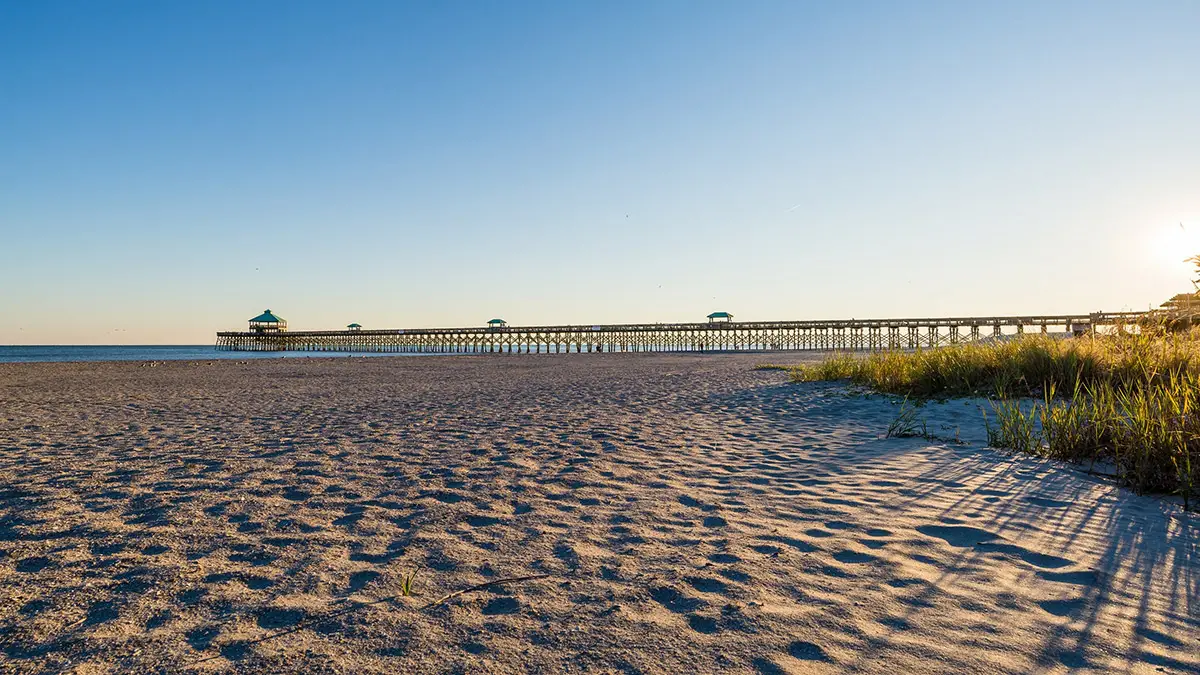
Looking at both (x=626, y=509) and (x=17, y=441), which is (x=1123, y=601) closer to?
(x=626, y=509)

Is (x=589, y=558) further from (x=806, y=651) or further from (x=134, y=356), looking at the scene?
(x=134, y=356)

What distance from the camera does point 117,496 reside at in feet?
14.7

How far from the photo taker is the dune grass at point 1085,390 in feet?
14.8

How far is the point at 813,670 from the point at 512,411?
761cm

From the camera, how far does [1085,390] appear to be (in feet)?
25.7

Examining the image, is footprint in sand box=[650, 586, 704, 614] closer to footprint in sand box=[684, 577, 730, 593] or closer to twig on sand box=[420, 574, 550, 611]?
footprint in sand box=[684, 577, 730, 593]

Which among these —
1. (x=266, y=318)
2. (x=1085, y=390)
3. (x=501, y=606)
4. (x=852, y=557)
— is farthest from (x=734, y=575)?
(x=266, y=318)

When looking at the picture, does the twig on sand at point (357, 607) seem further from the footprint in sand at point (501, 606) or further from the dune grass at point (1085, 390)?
the dune grass at point (1085, 390)

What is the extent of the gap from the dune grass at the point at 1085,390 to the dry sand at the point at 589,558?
→ 1.33 ft

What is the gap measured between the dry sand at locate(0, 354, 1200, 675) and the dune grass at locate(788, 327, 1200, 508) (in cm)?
41

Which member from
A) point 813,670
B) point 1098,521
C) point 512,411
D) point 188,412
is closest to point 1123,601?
point 1098,521

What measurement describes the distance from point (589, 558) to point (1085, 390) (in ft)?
25.7

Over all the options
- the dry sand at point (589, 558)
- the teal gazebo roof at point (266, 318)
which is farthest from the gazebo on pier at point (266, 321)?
the dry sand at point (589, 558)

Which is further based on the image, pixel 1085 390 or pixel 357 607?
pixel 1085 390
